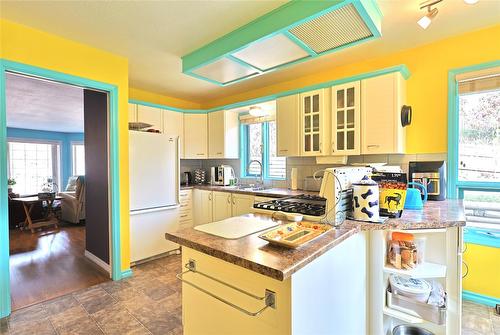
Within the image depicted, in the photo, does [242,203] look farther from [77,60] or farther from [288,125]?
[77,60]

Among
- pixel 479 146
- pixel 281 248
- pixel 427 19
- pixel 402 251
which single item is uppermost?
pixel 427 19

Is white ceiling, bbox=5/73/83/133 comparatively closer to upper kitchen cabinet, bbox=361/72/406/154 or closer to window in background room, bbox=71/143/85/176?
window in background room, bbox=71/143/85/176

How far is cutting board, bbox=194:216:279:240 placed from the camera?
49.6 inches

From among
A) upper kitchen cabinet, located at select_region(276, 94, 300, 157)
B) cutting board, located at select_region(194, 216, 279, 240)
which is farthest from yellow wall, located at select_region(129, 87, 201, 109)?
cutting board, located at select_region(194, 216, 279, 240)

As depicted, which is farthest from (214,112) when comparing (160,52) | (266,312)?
(266,312)

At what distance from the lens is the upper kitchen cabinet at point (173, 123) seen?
395 cm

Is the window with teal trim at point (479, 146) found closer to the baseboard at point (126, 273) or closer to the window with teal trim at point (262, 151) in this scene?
the window with teal trim at point (262, 151)

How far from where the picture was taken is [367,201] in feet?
4.94

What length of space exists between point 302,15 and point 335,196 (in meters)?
1.25

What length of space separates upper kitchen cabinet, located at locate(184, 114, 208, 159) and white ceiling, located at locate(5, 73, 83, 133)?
5.28 feet

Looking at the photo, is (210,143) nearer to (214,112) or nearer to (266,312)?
(214,112)

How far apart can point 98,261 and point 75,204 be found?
2.68m

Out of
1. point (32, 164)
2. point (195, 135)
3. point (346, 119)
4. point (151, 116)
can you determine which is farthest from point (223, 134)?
point (32, 164)

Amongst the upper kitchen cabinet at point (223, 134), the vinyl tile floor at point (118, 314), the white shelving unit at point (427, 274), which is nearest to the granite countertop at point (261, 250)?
the white shelving unit at point (427, 274)
